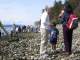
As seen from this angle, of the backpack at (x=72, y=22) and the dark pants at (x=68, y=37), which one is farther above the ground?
the backpack at (x=72, y=22)

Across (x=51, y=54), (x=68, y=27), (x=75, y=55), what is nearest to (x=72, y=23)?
(x=68, y=27)

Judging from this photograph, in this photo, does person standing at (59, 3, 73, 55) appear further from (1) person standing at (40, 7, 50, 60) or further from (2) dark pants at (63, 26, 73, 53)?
(1) person standing at (40, 7, 50, 60)

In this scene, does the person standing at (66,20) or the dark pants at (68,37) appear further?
the dark pants at (68,37)

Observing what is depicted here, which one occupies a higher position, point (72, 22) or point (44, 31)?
point (72, 22)

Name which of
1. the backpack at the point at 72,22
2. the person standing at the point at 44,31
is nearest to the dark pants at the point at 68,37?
the backpack at the point at 72,22

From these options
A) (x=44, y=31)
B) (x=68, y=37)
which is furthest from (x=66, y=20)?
(x=44, y=31)

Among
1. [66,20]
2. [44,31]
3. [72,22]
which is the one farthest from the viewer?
[66,20]

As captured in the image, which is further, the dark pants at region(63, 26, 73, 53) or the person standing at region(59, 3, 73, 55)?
the dark pants at region(63, 26, 73, 53)

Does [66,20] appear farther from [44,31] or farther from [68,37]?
[44,31]

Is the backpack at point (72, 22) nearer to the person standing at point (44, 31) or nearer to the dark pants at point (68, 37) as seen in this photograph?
the dark pants at point (68, 37)

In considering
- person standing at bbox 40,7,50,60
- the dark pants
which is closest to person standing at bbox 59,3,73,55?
the dark pants

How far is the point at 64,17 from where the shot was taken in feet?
50.5

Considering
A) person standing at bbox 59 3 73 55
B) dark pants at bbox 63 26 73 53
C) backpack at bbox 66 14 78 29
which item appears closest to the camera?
backpack at bbox 66 14 78 29

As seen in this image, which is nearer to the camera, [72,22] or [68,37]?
[72,22]
